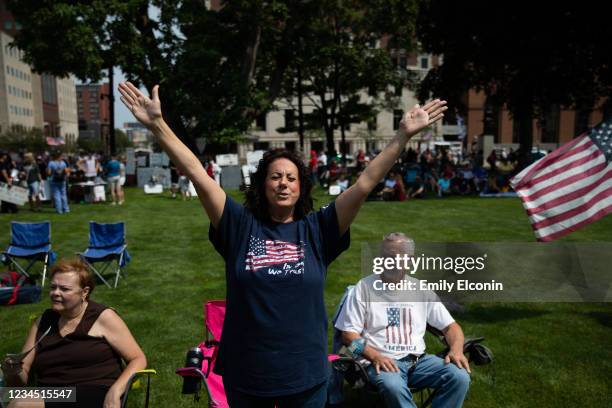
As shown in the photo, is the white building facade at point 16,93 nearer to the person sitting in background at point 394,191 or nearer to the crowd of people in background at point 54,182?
the crowd of people in background at point 54,182

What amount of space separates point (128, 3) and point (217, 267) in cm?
1746

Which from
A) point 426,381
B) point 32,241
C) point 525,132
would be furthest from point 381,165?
point 525,132

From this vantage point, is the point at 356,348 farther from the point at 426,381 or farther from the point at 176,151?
the point at 176,151

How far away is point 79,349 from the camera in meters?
3.37

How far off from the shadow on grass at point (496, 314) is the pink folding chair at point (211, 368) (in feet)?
11.0

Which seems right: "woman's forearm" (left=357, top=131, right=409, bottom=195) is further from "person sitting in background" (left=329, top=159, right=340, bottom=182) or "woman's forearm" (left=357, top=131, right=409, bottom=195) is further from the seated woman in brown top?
"person sitting in background" (left=329, top=159, right=340, bottom=182)

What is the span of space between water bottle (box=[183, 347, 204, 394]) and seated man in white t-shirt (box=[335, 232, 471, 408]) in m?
1.13

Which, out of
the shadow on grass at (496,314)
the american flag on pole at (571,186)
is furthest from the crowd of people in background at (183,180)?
the american flag on pole at (571,186)

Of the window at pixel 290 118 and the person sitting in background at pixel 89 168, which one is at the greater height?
the window at pixel 290 118

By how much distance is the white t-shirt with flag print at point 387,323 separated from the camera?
3986mm

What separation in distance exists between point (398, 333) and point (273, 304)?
6.88 ft

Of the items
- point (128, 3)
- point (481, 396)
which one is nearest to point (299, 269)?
point (481, 396)

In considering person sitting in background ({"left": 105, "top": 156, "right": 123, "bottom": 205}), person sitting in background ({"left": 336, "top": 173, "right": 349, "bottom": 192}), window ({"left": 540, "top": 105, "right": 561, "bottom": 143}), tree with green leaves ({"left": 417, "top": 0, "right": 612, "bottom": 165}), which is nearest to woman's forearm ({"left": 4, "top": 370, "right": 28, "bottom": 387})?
person sitting in background ({"left": 105, "top": 156, "right": 123, "bottom": 205})

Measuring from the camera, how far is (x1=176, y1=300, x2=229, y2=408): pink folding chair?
3566 millimetres
